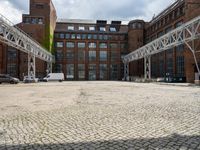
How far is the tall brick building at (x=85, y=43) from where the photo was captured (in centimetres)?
5616

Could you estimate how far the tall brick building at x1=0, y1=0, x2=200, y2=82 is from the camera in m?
56.2

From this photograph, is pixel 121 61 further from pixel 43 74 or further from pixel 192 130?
pixel 192 130

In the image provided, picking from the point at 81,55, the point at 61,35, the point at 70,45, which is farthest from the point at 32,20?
the point at 81,55

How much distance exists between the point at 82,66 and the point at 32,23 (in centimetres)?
1995

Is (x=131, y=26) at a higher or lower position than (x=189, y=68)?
higher

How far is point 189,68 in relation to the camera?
36.0m

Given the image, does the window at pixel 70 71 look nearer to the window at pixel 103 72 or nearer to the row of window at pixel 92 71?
the row of window at pixel 92 71

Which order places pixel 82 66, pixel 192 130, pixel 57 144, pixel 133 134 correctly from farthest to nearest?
1. pixel 82 66
2. pixel 192 130
3. pixel 133 134
4. pixel 57 144

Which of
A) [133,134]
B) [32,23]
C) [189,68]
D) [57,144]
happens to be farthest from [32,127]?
[32,23]

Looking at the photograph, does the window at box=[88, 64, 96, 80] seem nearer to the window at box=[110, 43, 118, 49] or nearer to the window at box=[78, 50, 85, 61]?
the window at box=[78, 50, 85, 61]

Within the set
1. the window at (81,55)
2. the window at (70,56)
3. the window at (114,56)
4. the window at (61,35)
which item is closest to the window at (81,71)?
the window at (81,55)

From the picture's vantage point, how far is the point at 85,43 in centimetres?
6688

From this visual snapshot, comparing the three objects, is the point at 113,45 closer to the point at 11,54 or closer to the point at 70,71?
the point at 70,71

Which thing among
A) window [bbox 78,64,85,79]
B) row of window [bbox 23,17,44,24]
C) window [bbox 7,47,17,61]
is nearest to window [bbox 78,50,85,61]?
window [bbox 78,64,85,79]
